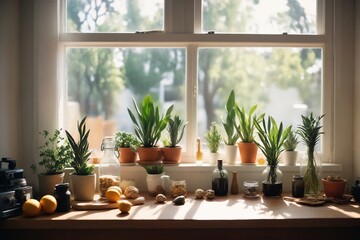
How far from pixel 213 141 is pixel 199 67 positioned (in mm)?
591

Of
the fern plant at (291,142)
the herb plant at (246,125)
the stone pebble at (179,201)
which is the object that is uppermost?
the herb plant at (246,125)

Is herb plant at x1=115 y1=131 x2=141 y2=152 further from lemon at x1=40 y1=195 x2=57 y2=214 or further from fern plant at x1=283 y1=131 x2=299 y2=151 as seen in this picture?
fern plant at x1=283 y1=131 x2=299 y2=151

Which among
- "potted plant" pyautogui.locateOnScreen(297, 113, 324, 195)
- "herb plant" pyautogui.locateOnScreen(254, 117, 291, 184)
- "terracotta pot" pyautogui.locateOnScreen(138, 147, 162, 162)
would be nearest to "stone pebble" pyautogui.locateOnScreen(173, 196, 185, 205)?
"terracotta pot" pyautogui.locateOnScreen(138, 147, 162, 162)

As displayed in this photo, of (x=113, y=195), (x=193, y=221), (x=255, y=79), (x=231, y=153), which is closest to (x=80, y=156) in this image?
(x=113, y=195)

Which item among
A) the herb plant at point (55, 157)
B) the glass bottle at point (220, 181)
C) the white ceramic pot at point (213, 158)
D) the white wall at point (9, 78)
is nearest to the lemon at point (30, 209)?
the herb plant at point (55, 157)

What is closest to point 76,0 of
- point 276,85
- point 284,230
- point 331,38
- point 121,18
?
point 121,18

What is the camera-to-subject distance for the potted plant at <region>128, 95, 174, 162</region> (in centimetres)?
Result: 279

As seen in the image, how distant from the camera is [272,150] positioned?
107 inches

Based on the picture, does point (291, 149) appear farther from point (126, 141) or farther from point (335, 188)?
point (126, 141)

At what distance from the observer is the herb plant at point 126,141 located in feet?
9.29

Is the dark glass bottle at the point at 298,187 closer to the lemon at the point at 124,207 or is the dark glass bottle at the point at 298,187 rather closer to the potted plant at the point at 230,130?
the potted plant at the point at 230,130

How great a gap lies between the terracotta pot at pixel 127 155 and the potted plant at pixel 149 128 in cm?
7

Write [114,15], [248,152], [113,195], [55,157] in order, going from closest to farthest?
[113,195], [55,157], [248,152], [114,15]

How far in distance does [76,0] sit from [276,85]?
1.70 m
